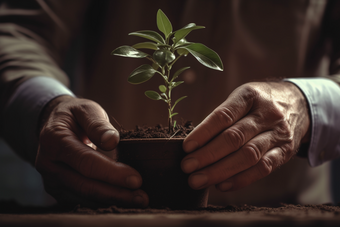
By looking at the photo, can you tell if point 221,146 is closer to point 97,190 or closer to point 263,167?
point 263,167

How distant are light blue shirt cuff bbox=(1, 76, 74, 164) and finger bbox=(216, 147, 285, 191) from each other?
2.71ft

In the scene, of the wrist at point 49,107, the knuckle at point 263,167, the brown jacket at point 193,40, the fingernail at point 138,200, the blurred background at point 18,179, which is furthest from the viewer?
the blurred background at point 18,179

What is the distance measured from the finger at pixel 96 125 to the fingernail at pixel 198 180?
8.7 inches

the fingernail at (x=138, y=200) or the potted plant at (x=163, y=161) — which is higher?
the potted plant at (x=163, y=161)

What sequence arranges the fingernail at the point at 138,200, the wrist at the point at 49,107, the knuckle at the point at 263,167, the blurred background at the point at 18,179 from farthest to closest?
the blurred background at the point at 18,179 → the wrist at the point at 49,107 → the knuckle at the point at 263,167 → the fingernail at the point at 138,200

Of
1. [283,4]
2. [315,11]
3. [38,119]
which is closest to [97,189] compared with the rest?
[38,119]

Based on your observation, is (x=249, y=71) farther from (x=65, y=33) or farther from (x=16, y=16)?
(x=16, y=16)

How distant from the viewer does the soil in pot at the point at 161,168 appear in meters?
0.65

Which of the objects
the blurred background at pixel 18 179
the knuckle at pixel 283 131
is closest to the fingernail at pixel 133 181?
the knuckle at pixel 283 131

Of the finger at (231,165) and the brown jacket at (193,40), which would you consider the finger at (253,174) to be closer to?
the finger at (231,165)

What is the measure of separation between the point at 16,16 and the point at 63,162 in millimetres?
1393

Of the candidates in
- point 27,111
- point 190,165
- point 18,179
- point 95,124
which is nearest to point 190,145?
point 190,165

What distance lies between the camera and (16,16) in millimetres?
1658

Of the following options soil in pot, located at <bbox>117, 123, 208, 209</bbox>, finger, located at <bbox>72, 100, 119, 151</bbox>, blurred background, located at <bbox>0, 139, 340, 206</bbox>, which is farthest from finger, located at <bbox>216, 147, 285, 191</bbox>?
blurred background, located at <bbox>0, 139, 340, 206</bbox>
